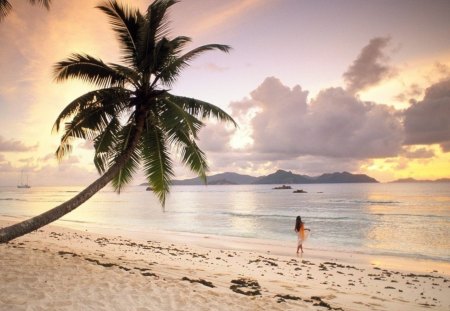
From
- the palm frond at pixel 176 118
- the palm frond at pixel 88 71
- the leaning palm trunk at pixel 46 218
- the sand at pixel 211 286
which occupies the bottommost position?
the sand at pixel 211 286

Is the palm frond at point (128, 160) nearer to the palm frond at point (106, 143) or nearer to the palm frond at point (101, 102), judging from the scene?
the palm frond at point (106, 143)

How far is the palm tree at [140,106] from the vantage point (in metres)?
8.43

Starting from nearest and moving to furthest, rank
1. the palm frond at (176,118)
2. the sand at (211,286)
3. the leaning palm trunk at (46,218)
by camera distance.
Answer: the leaning palm trunk at (46,218)
the sand at (211,286)
the palm frond at (176,118)

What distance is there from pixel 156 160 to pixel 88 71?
3.10 metres

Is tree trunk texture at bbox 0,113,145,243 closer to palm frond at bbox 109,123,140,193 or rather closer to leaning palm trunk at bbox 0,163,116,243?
leaning palm trunk at bbox 0,163,116,243

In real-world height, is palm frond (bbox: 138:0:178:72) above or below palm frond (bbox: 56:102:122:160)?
above

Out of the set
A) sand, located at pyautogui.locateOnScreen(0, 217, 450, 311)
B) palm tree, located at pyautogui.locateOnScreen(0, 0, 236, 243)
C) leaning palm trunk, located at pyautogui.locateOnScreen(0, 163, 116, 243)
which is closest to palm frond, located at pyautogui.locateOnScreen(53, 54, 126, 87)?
palm tree, located at pyautogui.locateOnScreen(0, 0, 236, 243)

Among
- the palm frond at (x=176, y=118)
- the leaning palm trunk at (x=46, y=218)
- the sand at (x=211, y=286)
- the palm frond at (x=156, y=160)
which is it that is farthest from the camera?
the palm frond at (x=156, y=160)

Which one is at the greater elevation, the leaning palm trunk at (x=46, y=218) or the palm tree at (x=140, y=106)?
the palm tree at (x=140, y=106)

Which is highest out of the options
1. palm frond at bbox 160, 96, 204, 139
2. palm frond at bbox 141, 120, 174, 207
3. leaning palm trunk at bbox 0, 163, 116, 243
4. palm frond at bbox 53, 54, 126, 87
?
palm frond at bbox 53, 54, 126, 87

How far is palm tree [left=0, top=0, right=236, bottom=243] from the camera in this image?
27.7 feet

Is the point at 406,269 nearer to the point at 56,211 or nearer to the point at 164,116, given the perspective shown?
the point at 164,116

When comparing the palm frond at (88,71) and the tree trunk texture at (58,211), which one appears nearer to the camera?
the tree trunk texture at (58,211)

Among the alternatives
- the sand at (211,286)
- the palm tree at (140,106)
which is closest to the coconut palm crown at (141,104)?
the palm tree at (140,106)
